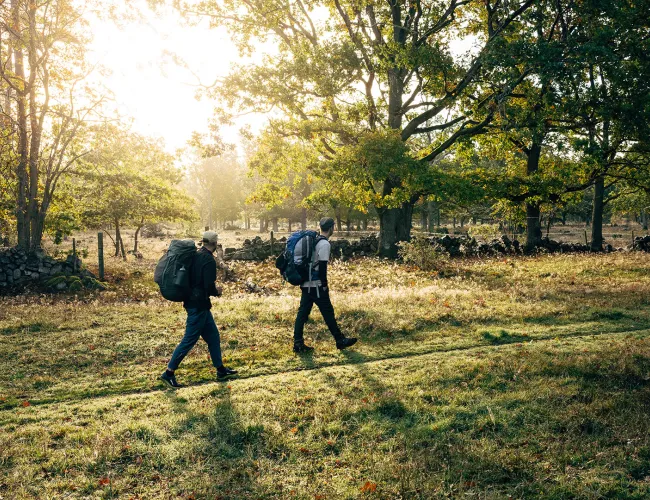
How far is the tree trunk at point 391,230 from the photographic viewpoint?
22.3 metres

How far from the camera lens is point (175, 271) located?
607 cm

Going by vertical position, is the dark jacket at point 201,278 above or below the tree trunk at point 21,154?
below

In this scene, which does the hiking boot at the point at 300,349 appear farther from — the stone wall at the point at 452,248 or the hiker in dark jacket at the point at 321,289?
the stone wall at the point at 452,248

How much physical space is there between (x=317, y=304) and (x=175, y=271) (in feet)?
8.19

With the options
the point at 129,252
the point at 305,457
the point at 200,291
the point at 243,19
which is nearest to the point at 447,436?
the point at 305,457

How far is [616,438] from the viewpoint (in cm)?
452

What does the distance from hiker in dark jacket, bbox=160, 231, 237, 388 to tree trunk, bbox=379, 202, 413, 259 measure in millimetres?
16230

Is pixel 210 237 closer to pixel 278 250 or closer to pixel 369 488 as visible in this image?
pixel 369 488

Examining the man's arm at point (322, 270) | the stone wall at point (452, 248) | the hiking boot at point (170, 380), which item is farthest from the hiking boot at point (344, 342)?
the stone wall at point (452, 248)

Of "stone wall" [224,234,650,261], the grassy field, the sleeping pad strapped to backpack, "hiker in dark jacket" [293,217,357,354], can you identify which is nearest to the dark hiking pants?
"hiker in dark jacket" [293,217,357,354]

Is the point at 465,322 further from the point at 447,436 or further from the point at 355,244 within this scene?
the point at 355,244

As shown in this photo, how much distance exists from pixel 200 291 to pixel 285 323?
3.83 meters

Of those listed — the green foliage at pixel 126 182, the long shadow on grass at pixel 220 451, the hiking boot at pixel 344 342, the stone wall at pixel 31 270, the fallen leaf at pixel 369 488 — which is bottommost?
the long shadow on grass at pixel 220 451

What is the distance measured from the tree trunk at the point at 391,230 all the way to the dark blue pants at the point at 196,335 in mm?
16148
